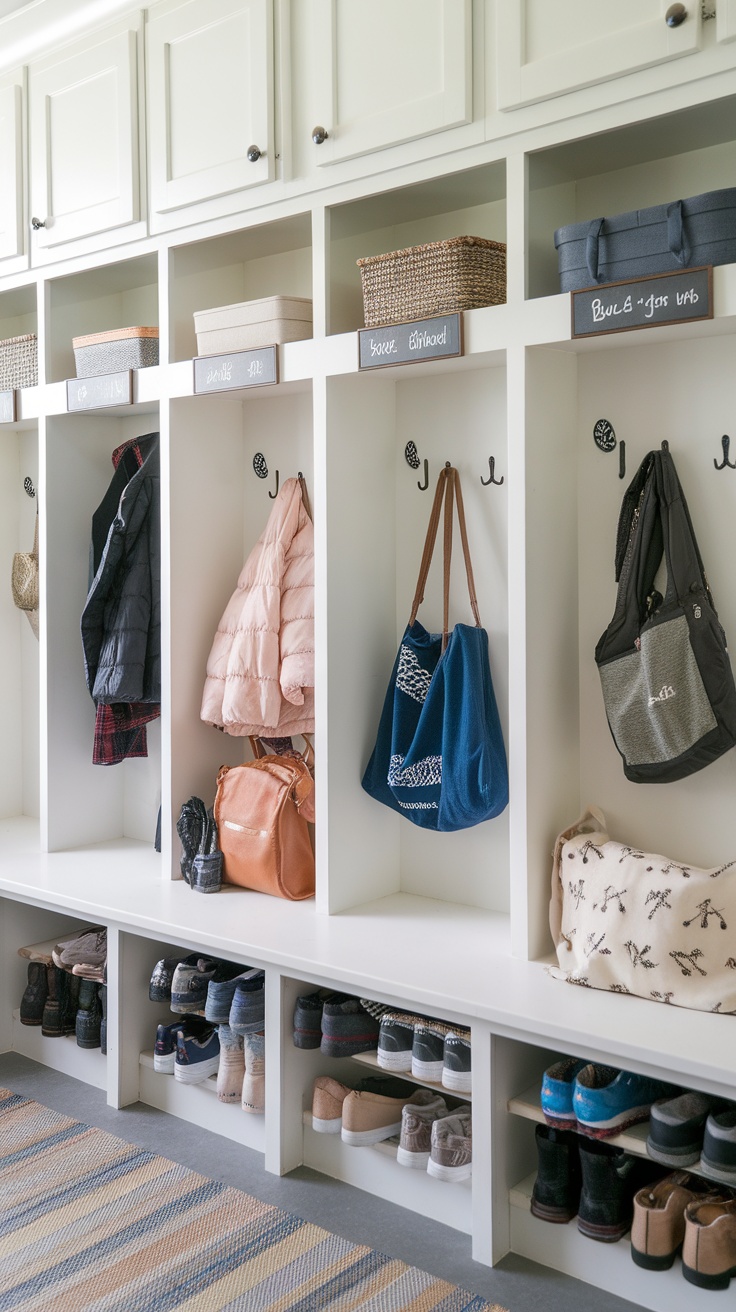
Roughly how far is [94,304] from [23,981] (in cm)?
213

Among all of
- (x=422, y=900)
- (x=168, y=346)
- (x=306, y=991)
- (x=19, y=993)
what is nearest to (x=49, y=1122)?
(x=19, y=993)

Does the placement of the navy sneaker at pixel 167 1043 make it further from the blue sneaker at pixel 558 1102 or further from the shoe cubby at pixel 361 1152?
the blue sneaker at pixel 558 1102

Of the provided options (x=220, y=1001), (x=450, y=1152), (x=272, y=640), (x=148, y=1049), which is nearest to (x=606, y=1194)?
(x=450, y=1152)

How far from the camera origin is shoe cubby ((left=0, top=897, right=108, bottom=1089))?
320cm

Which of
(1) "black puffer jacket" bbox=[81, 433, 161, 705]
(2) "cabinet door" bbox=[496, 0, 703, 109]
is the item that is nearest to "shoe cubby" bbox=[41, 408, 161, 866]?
(1) "black puffer jacket" bbox=[81, 433, 161, 705]

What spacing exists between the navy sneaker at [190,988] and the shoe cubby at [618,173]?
183 centimetres

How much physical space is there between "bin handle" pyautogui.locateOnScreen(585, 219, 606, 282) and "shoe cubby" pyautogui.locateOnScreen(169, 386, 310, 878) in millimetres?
990

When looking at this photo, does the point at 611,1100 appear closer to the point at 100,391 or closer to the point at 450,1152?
the point at 450,1152

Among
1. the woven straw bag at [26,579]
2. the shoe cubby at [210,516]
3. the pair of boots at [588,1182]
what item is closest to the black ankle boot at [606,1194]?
the pair of boots at [588,1182]

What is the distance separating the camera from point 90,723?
11.7ft

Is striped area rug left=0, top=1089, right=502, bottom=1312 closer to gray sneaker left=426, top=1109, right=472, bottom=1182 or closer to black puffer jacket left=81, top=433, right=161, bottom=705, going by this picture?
→ gray sneaker left=426, top=1109, right=472, bottom=1182

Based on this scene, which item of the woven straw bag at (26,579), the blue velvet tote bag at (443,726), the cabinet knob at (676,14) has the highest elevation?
the cabinet knob at (676,14)

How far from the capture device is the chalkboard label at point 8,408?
348 centimetres

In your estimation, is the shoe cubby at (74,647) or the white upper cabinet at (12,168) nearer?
the white upper cabinet at (12,168)
